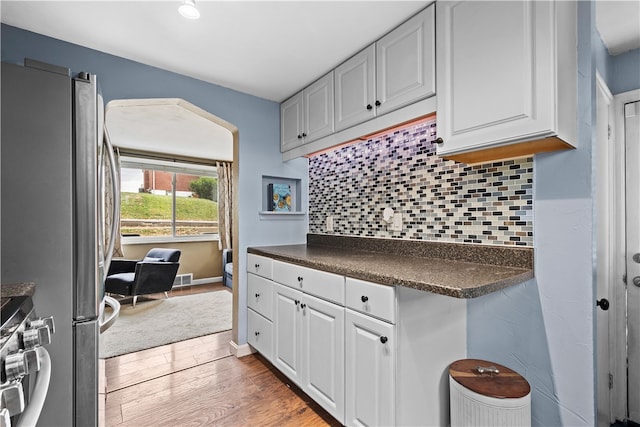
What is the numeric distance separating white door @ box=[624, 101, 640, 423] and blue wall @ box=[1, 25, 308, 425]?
7.51 feet

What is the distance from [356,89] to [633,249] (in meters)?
1.83

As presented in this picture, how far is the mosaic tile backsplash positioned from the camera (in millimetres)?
1577

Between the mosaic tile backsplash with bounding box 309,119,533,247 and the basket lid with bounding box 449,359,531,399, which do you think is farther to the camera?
the mosaic tile backsplash with bounding box 309,119,533,247

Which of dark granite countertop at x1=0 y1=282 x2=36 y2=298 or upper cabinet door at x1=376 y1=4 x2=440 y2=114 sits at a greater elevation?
upper cabinet door at x1=376 y1=4 x2=440 y2=114

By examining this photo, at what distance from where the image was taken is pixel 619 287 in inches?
68.9

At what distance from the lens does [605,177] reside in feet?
5.27

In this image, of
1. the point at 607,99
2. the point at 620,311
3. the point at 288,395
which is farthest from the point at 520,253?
the point at 288,395

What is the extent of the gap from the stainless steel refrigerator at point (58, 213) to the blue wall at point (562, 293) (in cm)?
→ 191

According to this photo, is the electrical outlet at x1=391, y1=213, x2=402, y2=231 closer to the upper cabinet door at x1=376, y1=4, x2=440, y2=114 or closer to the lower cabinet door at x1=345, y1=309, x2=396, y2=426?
the upper cabinet door at x1=376, y1=4, x2=440, y2=114

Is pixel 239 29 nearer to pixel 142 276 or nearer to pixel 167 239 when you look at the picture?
pixel 142 276

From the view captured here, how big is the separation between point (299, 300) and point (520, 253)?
1232 mm

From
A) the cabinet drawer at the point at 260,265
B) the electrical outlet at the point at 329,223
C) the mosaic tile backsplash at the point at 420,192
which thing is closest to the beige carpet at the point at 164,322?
the cabinet drawer at the point at 260,265

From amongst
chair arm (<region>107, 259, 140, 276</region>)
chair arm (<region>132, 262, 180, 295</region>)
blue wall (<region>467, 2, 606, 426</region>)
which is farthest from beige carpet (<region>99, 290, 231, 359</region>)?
blue wall (<region>467, 2, 606, 426</region>)

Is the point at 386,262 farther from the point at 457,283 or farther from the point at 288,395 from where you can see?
the point at 288,395
